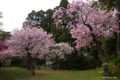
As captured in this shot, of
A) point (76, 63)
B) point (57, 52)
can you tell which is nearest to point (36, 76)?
point (57, 52)

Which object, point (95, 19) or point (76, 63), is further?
point (76, 63)

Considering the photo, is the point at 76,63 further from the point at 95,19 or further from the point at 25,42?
the point at 95,19

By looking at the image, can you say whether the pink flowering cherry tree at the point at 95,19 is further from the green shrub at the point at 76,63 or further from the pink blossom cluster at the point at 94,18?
the green shrub at the point at 76,63

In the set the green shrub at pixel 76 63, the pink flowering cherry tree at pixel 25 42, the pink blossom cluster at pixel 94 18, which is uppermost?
the pink blossom cluster at pixel 94 18

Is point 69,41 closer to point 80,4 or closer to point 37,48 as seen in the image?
point 37,48

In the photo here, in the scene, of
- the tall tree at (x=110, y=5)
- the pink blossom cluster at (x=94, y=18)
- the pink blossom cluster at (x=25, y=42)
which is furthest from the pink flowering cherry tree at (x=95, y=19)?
the pink blossom cluster at (x=25, y=42)

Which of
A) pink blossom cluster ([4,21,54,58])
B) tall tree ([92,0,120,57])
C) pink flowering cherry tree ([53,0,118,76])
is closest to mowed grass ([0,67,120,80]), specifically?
pink blossom cluster ([4,21,54,58])

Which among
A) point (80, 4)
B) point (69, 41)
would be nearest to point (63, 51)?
point (69, 41)

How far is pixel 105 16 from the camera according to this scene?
29.2 feet

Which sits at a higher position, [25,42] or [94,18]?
[94,18]

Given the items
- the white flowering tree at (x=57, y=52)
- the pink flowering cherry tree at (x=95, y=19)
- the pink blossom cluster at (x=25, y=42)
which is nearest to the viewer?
the pink flowering cherry tree at (x=95, y=19)

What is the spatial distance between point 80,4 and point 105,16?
2.20 meters

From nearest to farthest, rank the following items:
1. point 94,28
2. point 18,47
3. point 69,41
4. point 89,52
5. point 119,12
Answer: point 119,12, point 94,28, point 18,47, point 89,52, point 69,41

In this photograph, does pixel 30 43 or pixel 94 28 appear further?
pixel 30 43
